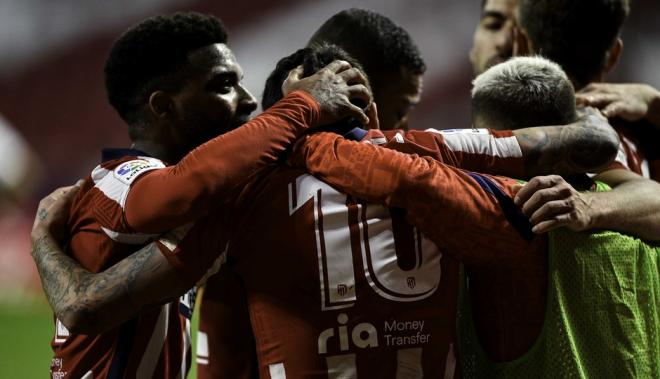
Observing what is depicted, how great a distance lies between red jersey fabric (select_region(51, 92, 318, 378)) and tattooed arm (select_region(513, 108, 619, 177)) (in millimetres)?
593

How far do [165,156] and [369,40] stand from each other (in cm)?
102

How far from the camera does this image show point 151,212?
2053 millimetres

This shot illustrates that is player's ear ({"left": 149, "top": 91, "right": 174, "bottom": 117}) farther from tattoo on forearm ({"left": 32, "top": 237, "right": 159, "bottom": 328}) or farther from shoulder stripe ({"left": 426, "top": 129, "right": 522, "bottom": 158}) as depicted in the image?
shoulder stripe ({"left": 426, "top": 129, "right": 522, "bottom": 158})

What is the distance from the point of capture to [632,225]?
229 centimetres

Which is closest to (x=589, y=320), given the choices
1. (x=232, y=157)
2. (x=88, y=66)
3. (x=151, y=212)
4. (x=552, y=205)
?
(x=552, y=205)

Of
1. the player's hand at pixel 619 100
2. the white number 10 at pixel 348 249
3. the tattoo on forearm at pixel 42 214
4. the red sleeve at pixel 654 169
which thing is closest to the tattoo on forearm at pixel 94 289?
the tattoo on forearm at pixel 42 214

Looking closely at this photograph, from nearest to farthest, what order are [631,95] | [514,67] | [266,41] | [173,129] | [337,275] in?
[337,275] < [514,67] < [173,129] < [631,95] < [266,41]

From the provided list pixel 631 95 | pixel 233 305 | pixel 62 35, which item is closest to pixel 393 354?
pixel 233 305

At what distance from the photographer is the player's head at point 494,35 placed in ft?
13.4

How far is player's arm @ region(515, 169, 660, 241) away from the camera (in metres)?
2.07

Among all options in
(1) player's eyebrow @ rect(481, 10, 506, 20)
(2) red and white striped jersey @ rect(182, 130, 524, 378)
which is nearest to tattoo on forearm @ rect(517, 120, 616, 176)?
(2) red and white striped jersey @ rect(182, 130, 524, 378)

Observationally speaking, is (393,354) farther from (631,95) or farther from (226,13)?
(226,13)

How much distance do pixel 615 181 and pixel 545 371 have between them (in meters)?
0.72

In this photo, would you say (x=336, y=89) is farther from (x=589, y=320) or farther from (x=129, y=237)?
(x=589, y=320)
